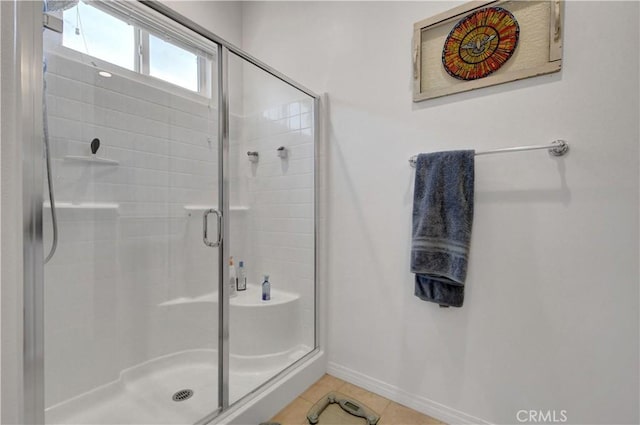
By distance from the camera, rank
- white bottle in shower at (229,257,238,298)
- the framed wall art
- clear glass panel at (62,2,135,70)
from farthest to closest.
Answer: white bottle in shower at (229,257,238,298) → clear glass panel at (62,2,135,70) → the framed wall art

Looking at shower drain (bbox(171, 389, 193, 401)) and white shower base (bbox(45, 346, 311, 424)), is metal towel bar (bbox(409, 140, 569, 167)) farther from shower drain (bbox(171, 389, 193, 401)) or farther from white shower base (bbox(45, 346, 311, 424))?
shower drain (bbox(171, 389, 193, 401))

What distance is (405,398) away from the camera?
4.84ft

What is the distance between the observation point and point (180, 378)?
5.16 ft

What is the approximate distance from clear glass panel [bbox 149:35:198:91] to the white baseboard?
1.98 meters

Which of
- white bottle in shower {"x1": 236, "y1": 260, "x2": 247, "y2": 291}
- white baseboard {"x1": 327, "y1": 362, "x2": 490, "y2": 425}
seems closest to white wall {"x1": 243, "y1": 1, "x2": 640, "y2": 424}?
white baseboard {"x1": 327, "y1": 362, "x2": 490, "y2": 425}

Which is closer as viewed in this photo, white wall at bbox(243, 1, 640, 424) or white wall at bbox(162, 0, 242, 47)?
white wall at bbox(243, 1, 640, 424)

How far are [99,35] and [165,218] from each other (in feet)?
3.19

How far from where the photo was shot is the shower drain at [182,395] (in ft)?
4.74

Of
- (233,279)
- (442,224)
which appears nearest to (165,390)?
(233,279)

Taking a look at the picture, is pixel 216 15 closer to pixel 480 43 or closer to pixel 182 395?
→ pixel 480 43

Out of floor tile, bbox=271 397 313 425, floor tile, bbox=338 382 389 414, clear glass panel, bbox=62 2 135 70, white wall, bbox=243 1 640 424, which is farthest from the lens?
floor tile, bbox=338 382 389 414

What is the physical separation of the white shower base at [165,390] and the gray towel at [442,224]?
98 cm

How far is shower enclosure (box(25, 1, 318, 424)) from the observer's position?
1.28 metres

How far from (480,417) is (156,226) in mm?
1935
